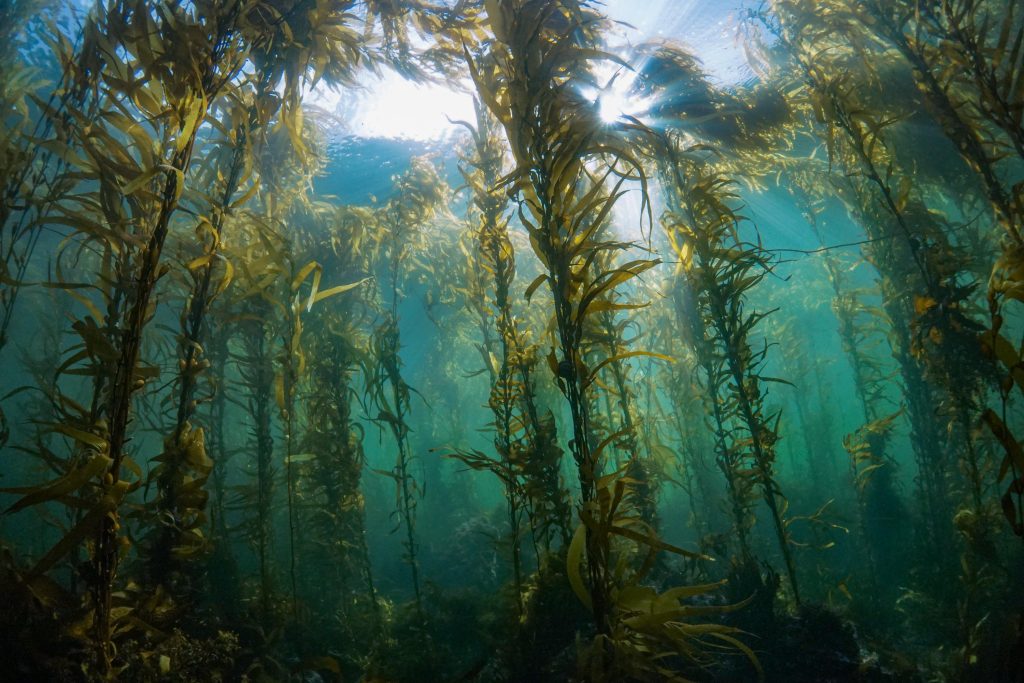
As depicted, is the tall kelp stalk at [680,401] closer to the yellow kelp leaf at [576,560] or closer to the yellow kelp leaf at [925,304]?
the yellow kelp leaf at [925,304]

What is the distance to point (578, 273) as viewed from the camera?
212cm

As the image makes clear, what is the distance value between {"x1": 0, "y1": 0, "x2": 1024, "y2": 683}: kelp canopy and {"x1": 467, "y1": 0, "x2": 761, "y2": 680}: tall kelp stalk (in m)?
0.02

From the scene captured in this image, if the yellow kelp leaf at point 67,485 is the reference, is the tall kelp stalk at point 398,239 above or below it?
above

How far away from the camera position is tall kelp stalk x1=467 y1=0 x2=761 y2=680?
5.85 feet

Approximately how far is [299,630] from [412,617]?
1616 mm

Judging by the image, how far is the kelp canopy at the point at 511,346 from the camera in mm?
1990

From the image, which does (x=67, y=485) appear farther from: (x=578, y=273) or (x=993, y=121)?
(x=993, y=121)

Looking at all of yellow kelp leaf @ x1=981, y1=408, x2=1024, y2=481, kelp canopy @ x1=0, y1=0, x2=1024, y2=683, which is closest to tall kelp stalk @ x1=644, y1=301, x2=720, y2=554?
kelp canopy @ x1=0, y1=0, x2=1024, y2=683

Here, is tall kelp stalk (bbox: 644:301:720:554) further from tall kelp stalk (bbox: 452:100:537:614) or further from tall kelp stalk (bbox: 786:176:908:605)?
tall kelp stalk (bbox: 452:100:537:614)

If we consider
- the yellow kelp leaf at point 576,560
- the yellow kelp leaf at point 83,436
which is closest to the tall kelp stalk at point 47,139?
the yellow kelp leaf at point 83,436

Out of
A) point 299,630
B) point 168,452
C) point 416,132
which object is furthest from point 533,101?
point 416,132

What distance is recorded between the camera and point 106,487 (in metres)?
1.63

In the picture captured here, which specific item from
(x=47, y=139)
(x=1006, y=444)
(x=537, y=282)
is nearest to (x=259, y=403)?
(x=47, y=139)

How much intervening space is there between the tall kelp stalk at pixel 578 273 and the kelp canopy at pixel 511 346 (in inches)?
0.8
